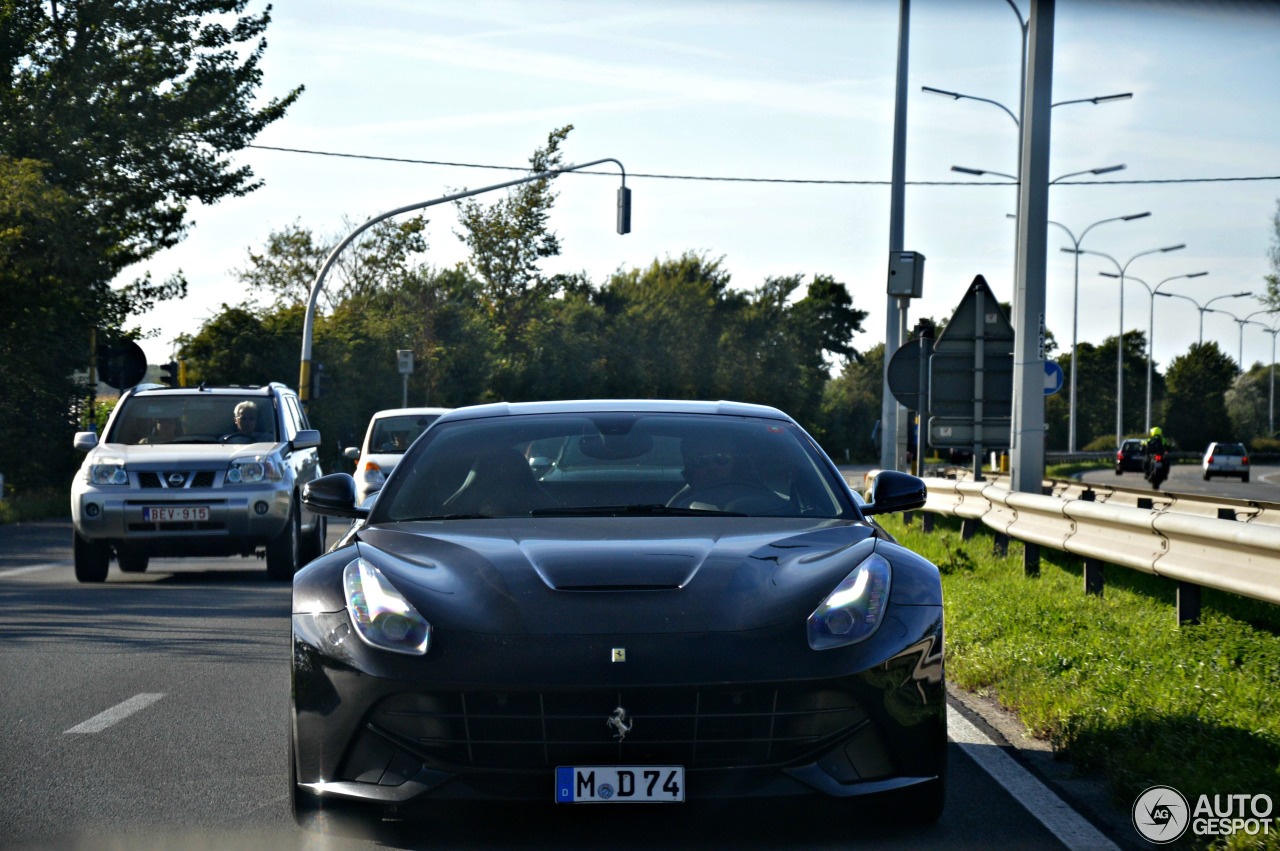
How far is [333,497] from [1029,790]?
2743 mm

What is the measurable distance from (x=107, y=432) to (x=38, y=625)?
4.35 m

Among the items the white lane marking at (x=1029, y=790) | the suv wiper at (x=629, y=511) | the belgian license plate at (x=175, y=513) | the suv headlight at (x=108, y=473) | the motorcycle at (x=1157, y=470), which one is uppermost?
the suv wiper at (x=629, y=511)

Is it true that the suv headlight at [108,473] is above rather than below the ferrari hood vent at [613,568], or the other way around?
below

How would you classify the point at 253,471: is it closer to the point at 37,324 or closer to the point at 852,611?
the point at 852,611

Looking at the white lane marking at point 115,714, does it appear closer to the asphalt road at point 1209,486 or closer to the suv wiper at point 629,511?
the suv wiper at point 629,511

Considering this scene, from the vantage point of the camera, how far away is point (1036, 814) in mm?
5133

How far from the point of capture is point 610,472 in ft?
20.8

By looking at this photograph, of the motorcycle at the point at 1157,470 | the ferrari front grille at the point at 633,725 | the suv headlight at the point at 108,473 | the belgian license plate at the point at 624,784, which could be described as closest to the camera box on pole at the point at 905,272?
the suv headlight at the point at 108,473

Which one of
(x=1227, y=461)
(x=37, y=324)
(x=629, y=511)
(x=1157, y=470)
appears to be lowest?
(x=1227, y=461)

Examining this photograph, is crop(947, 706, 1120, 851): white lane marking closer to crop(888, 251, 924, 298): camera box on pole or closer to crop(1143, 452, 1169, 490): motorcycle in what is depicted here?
crop(888, 251, 924, 298): camera box on pole

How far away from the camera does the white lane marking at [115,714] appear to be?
6.75 m

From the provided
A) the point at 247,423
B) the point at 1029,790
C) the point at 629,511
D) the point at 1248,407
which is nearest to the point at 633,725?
the point at 629,511

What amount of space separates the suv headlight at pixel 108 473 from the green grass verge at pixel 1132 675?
709 cm

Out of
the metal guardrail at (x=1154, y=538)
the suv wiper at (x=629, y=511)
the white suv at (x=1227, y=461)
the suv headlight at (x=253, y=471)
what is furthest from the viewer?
the white suv at (x=1227, y=461)
